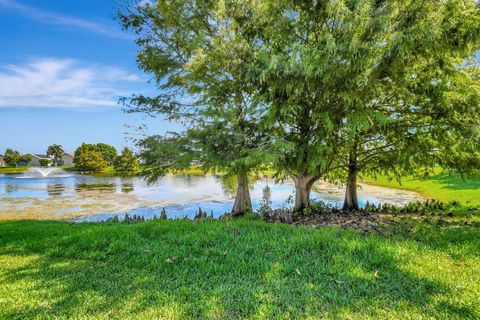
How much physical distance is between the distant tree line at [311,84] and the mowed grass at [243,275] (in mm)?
2546

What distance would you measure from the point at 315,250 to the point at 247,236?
1232mm

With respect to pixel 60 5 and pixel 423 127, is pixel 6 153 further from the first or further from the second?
pixel 423 127

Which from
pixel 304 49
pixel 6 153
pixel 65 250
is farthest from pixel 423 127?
pixel 6 153

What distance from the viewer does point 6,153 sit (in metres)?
75.2

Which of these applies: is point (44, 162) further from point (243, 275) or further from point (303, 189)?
point (243, 275)

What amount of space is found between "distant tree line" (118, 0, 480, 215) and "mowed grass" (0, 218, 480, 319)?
100 inches

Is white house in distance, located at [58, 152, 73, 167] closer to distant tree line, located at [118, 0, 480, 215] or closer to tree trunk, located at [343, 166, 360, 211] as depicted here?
distant tree line, located at [118, 0, 480, 215]

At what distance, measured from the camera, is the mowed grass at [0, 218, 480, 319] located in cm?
270

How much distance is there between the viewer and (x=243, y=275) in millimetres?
3518

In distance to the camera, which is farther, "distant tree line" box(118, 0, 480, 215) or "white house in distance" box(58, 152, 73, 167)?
"white house in distance" box(58, 152, 73, 167)

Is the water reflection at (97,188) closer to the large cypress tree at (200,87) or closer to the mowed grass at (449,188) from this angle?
the large cypress tree at (200,87)

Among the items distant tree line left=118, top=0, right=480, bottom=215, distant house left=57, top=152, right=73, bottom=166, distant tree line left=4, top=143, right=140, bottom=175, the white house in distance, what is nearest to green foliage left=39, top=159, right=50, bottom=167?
distant tree line left=4, top=143, right=140, bottom=175

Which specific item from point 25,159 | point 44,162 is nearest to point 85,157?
point 44,162

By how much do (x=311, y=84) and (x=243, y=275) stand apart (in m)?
4.58
